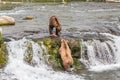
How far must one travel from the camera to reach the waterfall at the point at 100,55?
61.3ft

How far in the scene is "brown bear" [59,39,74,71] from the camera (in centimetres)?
1761

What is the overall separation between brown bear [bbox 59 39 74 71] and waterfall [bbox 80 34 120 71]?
1.05 m

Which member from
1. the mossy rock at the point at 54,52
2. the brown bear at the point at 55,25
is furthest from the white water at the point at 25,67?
the brown bear at the point at 55,25

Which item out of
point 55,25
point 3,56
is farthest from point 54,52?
point 3,56

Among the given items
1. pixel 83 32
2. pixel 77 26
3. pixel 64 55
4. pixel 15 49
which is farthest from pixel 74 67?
pixel 77 26

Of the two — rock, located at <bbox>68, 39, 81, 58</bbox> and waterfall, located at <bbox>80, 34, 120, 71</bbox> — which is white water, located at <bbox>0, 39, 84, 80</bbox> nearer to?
rock, located at <bbox>68, 39, 81, 58</bbox>

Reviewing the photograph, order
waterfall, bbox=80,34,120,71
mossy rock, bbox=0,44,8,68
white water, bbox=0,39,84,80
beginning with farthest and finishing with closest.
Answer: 1. waterfall, bbox=80,34,120,71
2. mossy rock, bbox=0,44,8,68
3. white water, bbox=0,39,84,80

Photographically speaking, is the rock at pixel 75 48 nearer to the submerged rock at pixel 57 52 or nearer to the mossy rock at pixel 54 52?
the submerged rock at pixel 57 52

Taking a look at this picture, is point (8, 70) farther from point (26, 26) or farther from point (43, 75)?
point (26, 26)

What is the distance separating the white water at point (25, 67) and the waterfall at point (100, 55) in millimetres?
2099

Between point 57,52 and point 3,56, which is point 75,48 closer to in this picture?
point 57,52

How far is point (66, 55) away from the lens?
17906mm

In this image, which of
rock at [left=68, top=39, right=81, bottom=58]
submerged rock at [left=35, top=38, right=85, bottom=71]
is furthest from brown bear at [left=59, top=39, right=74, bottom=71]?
rock at [left=68, top=39, right=81, bottom=58]

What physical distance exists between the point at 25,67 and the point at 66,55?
206 cm
